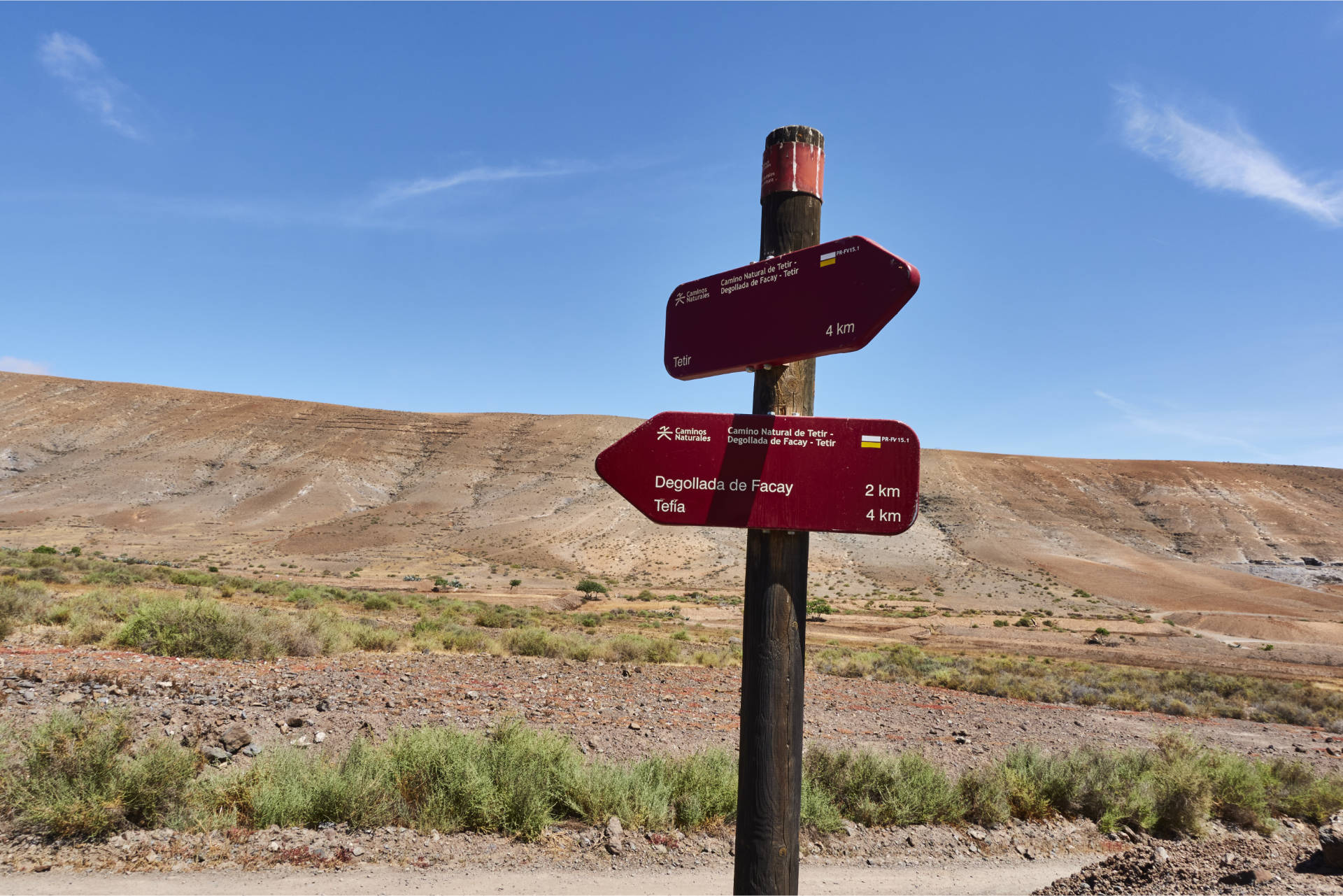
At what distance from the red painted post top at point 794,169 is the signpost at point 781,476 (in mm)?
328

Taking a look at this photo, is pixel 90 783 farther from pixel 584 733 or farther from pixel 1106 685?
pixel 1106 685

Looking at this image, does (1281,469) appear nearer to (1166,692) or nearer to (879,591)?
(879,591)

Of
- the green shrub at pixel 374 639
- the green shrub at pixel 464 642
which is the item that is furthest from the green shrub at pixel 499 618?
the green shrub at pixel 374 639

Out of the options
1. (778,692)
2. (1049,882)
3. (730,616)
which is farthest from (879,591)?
(778,692)

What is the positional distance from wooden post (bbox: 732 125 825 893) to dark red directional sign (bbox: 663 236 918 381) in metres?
0.17

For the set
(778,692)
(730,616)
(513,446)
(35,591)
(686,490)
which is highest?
(513,446)

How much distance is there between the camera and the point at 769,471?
277 centimetres

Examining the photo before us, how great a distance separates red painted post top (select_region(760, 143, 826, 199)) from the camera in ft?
10.2

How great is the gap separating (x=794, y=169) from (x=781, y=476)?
1.24 meters

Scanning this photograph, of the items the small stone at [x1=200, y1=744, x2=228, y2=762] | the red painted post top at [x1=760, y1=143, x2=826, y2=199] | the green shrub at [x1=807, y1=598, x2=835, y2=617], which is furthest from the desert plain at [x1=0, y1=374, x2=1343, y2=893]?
the red painted post top at [x1=760, y1=143, x2=826, y2=199]

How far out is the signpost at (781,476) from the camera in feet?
8.92

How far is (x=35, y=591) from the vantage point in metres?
15.8

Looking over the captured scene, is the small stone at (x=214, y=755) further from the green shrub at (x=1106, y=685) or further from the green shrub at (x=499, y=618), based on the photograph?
the green shrub at (x=499, y=618)

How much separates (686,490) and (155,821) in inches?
199
